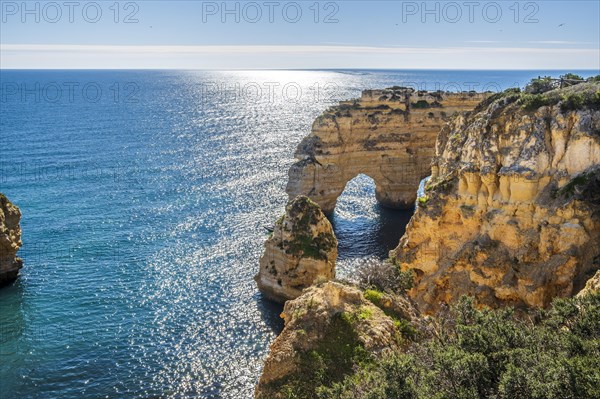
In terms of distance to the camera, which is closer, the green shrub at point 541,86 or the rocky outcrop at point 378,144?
the green shrub at point 541,86

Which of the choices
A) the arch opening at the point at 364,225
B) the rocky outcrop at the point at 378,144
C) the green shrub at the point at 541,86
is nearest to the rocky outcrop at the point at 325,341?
the green shrub at the point at 541,86

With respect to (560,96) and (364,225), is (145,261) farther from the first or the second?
(560,96)

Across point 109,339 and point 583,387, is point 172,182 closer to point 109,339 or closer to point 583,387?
point 109,339

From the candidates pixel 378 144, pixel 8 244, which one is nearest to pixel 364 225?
pixel 378 144

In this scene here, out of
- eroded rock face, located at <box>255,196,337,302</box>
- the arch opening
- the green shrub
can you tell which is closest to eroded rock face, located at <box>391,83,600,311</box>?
the green shrub

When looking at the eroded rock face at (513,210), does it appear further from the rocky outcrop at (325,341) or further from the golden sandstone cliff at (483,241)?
the rocky outcrop at (325,341)

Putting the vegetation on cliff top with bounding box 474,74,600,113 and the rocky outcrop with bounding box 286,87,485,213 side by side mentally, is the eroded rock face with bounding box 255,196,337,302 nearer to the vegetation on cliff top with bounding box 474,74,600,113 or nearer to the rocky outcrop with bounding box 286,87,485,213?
the vegetation on cliff top with bounding box 474,74,600,113
